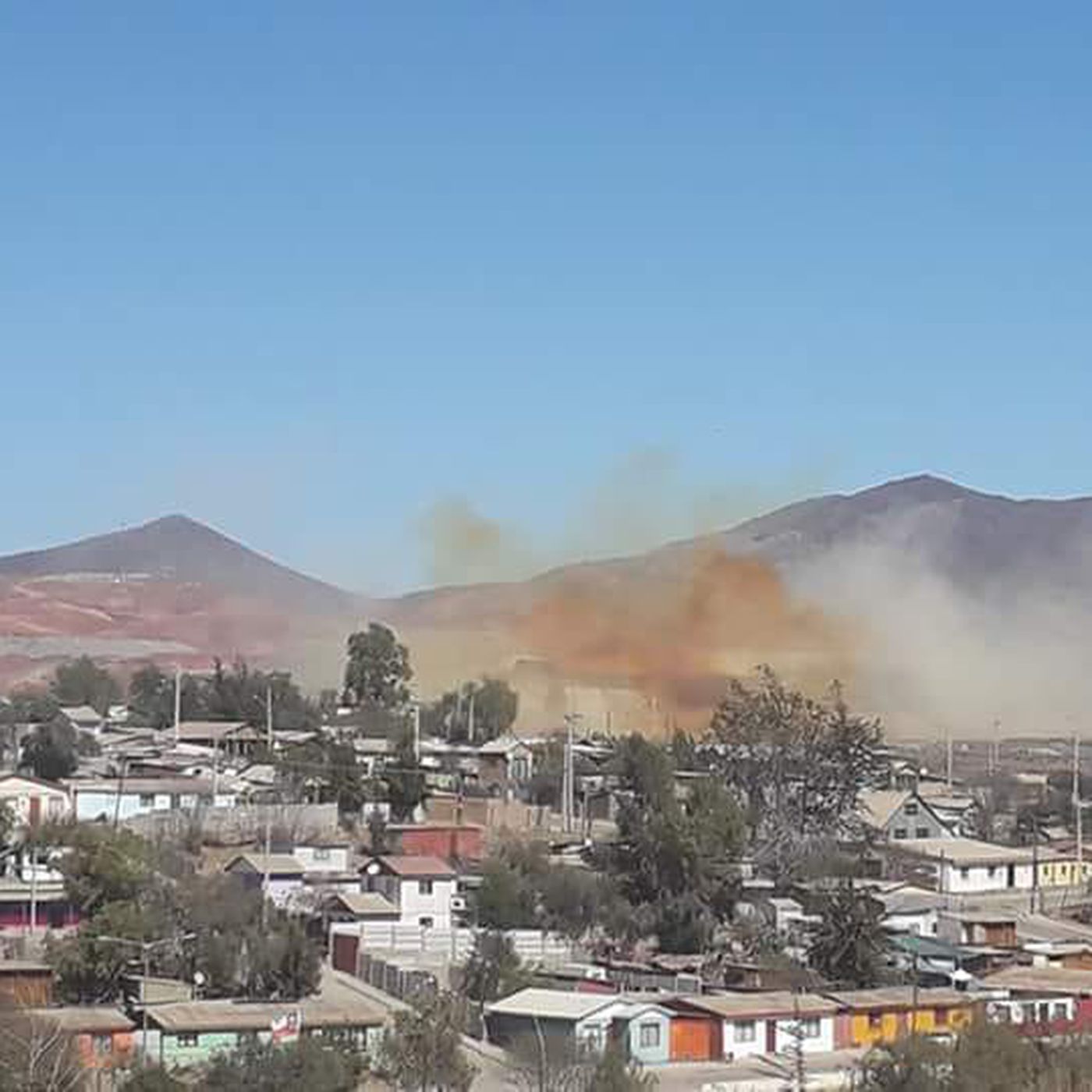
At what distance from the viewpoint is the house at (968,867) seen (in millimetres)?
23781

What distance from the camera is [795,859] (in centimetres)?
2295

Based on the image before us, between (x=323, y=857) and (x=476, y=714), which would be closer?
(x=323, y=857)

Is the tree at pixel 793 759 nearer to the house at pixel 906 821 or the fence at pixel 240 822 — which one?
the house at pixel 906 821

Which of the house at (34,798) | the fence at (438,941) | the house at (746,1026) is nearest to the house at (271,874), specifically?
the fence at (438,941)

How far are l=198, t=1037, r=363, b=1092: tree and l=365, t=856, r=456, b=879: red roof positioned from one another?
6.66 metres

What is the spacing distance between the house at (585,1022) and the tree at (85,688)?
23.5 m

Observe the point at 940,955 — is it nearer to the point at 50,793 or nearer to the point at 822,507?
the point at 50,793

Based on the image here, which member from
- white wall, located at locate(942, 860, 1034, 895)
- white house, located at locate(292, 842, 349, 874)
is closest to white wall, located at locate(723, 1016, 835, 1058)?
white house, located at locate(292, 842, 349, 874)

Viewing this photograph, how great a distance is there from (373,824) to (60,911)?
577 cm

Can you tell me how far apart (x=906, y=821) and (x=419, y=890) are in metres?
10.3

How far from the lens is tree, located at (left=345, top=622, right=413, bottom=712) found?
3575 cm

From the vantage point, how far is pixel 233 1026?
13445 mm

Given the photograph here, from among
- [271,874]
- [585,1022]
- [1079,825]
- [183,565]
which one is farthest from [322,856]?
[183,565]

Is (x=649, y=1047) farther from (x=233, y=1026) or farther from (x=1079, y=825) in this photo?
(x=1079, y=825)
